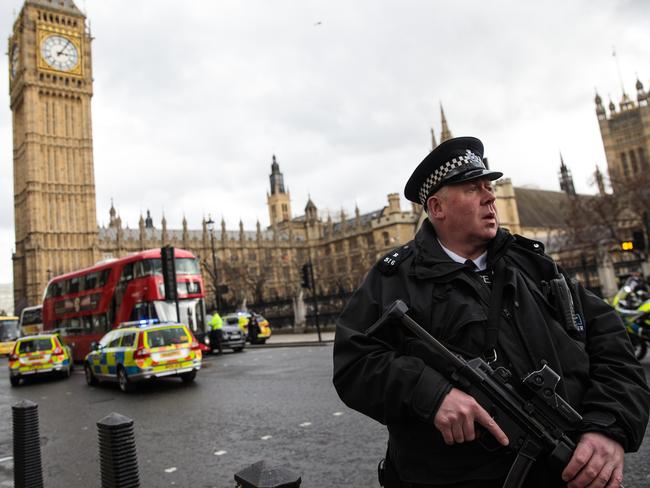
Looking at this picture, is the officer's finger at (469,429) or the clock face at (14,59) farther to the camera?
the clock face at (14,59)

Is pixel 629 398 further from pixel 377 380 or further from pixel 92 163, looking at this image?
pixel 92 163

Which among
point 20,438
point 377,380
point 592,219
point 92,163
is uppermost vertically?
point 92,163

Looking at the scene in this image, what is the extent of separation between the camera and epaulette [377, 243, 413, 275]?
6.33 feet

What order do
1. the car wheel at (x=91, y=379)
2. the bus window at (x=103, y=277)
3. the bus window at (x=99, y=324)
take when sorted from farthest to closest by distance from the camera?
the bus window at (x=103, y=277)
the bus window at (x=99, y=324)
the car wheel at (x=91, y=379)

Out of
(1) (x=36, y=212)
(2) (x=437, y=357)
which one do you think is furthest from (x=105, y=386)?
(1) (x=36, y=212)

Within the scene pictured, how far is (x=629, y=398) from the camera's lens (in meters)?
→ 1.66

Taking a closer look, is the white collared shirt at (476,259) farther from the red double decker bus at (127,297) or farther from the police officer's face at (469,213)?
the red double decker bus at (127,297)

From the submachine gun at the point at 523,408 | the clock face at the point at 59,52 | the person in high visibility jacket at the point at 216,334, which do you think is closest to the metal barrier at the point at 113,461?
the submachine gun at the point at 523,408

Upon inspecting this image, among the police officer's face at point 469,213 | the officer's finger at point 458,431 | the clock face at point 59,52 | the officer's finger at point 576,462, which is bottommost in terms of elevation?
the officer's finger at point 576,462

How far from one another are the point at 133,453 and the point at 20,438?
5.60 feet

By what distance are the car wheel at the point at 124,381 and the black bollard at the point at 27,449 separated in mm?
6589

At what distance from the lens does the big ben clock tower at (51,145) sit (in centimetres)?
6122

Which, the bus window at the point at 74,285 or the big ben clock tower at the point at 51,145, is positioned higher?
the big ben clock tower at the point at 51,145

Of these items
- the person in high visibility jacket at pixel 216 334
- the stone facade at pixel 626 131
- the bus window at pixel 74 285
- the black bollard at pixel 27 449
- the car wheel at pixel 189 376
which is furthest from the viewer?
the stone facade at pixel 626 131
